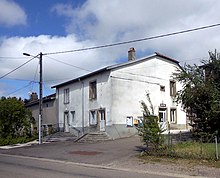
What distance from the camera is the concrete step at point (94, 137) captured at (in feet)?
98.5

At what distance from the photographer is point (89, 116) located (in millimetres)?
34969

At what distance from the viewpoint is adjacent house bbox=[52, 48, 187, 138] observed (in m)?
32.1

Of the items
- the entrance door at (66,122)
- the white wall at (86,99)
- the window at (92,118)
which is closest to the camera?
the white wall at (86,99)

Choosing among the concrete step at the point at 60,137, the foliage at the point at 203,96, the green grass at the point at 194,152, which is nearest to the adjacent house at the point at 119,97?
the concrete step at the point at 60,137

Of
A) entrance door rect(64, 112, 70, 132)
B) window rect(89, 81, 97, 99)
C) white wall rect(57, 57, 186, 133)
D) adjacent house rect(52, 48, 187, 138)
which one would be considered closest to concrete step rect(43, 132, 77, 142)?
adjacent house rect(52, 48, 187, 138)

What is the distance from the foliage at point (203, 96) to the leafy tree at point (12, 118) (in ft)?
59.6

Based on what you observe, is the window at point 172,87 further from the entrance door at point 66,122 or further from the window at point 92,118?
the entrance door at point 66,122

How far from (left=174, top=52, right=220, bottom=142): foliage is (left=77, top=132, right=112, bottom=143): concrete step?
28.1 feet

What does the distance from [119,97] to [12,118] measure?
11.8 meters

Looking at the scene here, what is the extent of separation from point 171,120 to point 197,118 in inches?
535

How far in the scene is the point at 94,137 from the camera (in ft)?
101

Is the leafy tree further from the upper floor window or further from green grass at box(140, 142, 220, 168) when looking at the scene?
green grass at box(140, 142, 220, 168)

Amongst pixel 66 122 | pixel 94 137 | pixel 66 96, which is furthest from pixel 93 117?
pixel 66 96

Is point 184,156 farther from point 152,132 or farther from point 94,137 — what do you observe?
point 94,137
